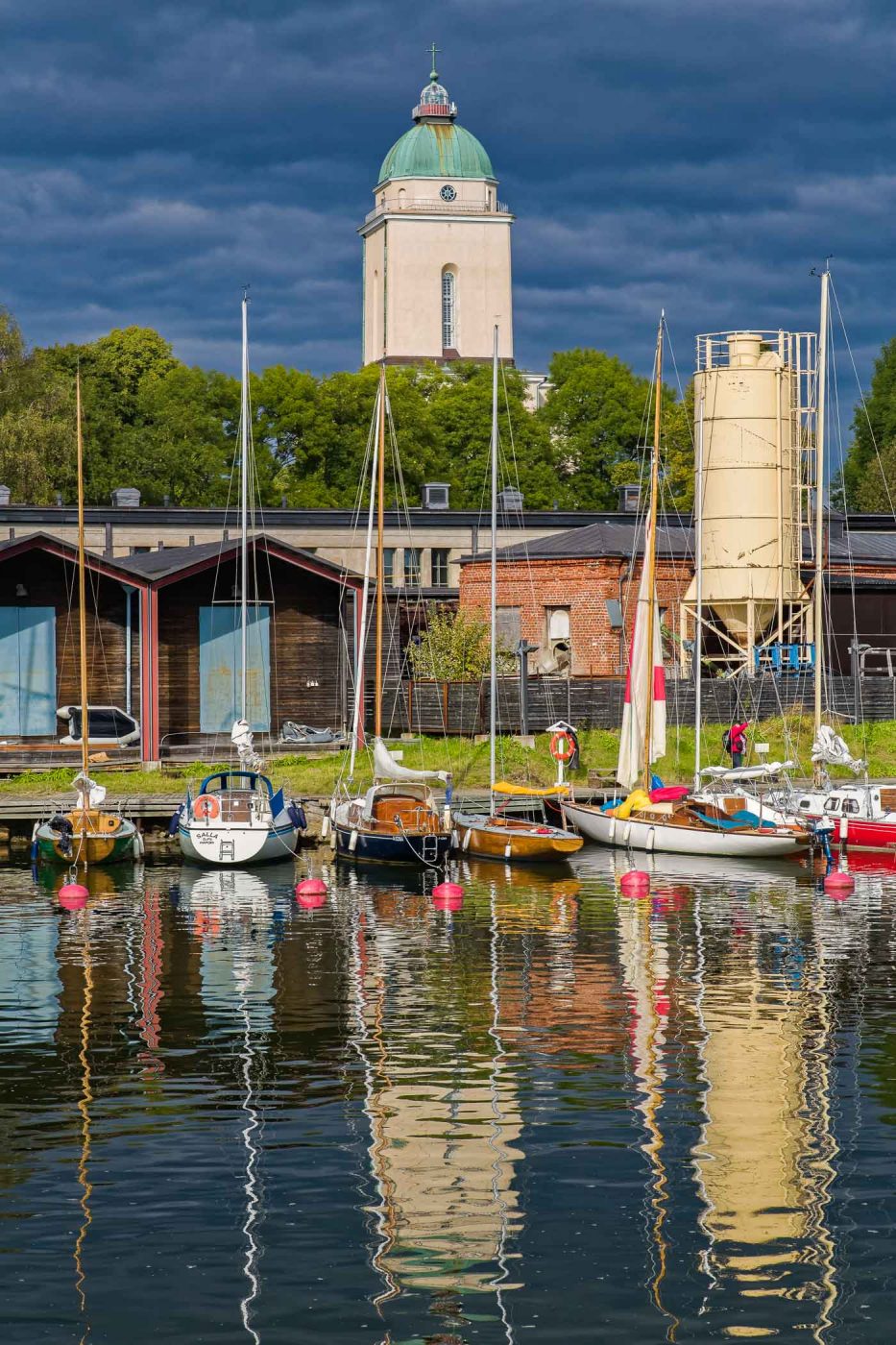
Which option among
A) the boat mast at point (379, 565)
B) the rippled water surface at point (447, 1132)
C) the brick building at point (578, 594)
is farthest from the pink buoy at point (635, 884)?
the brick building at point (578, 594)

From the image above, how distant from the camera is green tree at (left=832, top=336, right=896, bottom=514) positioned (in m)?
112

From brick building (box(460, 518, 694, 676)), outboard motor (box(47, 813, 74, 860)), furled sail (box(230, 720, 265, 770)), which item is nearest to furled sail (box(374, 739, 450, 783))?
furled sail (box(230, 720, 265, 770))

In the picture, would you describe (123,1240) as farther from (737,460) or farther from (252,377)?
(252,377)

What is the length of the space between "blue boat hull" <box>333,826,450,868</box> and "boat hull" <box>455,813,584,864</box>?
0.95m

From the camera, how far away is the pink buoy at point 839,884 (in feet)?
128

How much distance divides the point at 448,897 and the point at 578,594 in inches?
1145

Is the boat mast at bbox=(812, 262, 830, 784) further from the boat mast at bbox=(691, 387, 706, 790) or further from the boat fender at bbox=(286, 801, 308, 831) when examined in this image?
the boat fender at bbox=(286, 801, 308, 831)

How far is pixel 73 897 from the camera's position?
3762 centimetres

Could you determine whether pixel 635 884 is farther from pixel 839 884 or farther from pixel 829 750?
pixel 829 750

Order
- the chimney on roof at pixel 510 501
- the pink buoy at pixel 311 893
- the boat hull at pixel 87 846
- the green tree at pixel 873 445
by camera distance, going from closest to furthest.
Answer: the pink buoy at pixel 311 893 → the boat hull at pixel 87 846 → the chimney on roof at pixel 510 501 → the green tree at pixel 873 445

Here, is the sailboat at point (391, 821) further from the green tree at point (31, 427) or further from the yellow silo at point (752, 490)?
the green tree at point (31, 427)

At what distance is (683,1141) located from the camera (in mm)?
19547

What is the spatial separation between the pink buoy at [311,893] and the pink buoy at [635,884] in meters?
6.45

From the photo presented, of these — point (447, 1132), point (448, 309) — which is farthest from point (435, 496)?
point (447, 1132)
